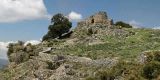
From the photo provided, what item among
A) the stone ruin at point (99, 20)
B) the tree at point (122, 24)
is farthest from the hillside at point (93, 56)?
the tree at point (122, 24)

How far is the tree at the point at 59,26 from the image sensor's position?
8856 cm

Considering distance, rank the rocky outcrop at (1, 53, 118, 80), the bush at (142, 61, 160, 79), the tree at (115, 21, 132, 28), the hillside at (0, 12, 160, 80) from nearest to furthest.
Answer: the bush at (142, 61, 160, 79)
the hillside at (0, 12, 160, 80)
the rocky outcrop at (1, 53, 118, 80)
the tree at (115, 21, 132, 28)

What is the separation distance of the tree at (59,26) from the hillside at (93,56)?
3.30m

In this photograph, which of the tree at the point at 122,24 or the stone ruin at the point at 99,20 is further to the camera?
the tree at the point at 122,24

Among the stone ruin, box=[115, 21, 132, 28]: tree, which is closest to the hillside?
the stone ruin

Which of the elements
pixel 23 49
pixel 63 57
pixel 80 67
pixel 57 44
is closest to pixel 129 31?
pixel 57 44

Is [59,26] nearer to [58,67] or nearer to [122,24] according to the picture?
[122,24]

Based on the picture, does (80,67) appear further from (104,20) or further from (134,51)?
(104,20)

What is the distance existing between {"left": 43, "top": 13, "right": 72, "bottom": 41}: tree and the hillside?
130 inches

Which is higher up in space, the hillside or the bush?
the hillside

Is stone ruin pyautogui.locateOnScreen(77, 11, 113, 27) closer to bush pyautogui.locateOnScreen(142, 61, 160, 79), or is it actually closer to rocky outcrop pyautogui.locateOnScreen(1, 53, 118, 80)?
rocky outcrop pyautogui.locateOnScreen(1, 53, 118, 80)

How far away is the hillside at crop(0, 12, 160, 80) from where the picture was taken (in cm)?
4331

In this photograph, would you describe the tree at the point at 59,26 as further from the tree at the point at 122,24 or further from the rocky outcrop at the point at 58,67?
the rocky outcrop at the point at 58,67

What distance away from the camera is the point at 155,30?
79625 millimetres
